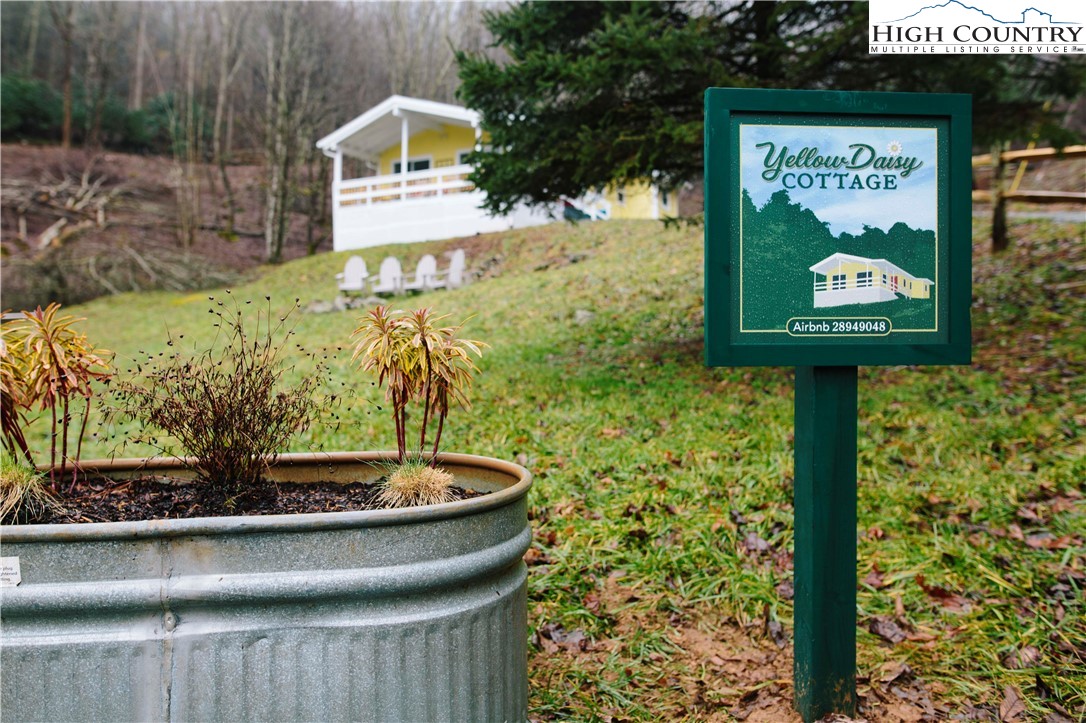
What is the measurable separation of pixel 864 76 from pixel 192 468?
7122 mm

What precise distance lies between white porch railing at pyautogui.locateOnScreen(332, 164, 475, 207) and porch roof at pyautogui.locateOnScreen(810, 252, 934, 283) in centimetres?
1728

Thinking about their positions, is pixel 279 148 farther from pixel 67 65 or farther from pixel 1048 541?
pixel 1048 541

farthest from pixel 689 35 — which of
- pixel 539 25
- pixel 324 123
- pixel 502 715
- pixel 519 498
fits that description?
pixel 324 123

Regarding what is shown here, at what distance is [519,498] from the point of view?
2.48 metres

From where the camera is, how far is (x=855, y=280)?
106 inches

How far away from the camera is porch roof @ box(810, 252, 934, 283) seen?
266cm

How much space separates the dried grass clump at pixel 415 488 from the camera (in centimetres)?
255

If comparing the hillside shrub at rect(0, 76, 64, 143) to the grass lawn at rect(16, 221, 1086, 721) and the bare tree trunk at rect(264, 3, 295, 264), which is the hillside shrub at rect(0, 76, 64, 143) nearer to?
the bare tree trunk at rect(264, 3, 295, 264)

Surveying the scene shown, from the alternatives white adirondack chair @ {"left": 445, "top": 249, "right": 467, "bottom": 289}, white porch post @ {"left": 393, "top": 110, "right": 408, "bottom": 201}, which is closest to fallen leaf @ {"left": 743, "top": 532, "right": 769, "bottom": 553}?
white adirondack chair @ {"left": 445, "top": 249, "right": 467, "bottom": 289}

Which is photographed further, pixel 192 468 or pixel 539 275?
pixel 539 275

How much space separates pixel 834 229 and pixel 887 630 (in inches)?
77.7

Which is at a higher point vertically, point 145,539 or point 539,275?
point 539,275

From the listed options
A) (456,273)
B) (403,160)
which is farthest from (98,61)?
(456,273)

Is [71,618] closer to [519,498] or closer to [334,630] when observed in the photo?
[334,630]
